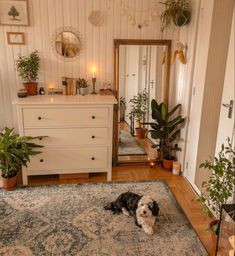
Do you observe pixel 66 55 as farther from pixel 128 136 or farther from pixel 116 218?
pixel 116 218

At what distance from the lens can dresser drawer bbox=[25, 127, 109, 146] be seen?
2.92 metres

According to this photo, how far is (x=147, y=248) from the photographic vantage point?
207cm

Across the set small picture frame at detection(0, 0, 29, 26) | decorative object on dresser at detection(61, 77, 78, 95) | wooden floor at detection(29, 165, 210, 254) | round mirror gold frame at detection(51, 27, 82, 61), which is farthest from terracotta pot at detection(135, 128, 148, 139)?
small picture frame at detection(0, 0, 29, 26)

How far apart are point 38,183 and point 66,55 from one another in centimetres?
163

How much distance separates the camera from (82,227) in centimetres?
230

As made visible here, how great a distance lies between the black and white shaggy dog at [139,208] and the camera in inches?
89.5

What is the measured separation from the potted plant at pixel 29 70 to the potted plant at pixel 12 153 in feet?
2.04

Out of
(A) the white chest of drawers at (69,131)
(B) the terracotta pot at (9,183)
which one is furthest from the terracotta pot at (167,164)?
(B) the terracotta pot at (9,183)

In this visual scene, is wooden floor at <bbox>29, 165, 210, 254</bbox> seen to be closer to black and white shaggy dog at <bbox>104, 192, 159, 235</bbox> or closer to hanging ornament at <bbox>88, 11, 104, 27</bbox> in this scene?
black and white shaggy dog at <bbox>104, 192, 159, 235</bbox>

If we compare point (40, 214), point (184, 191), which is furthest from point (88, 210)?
point (184, 191)

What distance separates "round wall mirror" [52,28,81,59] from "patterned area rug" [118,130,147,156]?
4.06ft

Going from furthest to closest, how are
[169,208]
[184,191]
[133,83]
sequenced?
[133,83] < [184,191] < [169,208]

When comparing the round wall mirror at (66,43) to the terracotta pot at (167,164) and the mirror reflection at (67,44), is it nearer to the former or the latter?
the mirror reflection at (67,44)

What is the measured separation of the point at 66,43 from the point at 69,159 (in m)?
1.45
